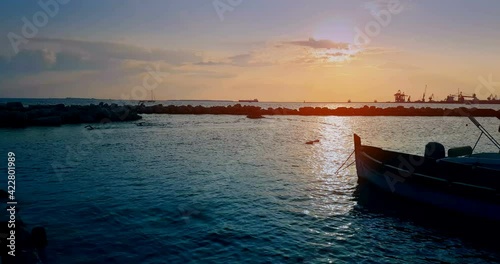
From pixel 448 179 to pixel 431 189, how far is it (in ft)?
3.18

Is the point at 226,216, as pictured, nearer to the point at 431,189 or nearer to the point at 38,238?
the point at 38,238

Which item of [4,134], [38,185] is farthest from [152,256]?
[4,134]

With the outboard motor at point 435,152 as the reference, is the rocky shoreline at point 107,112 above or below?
above

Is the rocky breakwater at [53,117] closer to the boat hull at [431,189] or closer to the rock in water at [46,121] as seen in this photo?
the rock in water at [46,121]

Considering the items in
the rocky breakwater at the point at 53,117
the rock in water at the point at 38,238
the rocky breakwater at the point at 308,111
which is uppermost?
the rocky breakwater at the point at 308,111

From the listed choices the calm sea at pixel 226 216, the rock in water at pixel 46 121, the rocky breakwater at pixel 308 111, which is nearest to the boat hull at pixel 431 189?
the calm sea at pixel 226 216

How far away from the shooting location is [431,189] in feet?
55.8

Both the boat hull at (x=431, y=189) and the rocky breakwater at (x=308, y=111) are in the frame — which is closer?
the boat hull at (x=431, y=189)

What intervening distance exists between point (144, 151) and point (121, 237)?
23203mm

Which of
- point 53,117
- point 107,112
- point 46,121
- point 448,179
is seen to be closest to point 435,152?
point 448,179

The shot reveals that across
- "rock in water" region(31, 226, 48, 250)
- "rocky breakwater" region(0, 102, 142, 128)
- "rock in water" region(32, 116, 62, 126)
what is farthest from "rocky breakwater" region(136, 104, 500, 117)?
"rock in water" region(31, 226, 48, 250)

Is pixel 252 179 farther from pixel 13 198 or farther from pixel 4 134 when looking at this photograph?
pixel 4 134

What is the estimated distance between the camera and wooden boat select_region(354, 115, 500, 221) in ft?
48.9

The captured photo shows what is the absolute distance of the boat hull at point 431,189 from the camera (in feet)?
48.3
